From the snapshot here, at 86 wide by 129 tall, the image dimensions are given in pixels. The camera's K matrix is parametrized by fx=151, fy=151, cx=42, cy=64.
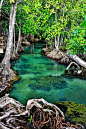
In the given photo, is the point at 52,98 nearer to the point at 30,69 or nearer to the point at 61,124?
the point at 61,124

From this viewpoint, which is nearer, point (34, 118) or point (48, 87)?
point (34, 118)

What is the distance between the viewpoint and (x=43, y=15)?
595 inches

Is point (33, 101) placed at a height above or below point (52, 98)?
above

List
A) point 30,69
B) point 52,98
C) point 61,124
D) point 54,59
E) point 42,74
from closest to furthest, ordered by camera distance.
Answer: point 61,124
point 52,98
point 42,74
point 30,69
point 54,59

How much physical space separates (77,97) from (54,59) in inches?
370

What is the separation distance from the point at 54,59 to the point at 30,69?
483 centimetres

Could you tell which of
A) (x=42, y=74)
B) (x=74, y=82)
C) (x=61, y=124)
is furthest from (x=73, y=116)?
(x=42, y=74)

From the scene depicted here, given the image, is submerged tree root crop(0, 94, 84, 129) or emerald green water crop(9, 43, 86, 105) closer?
submerged tree root crop(0, 94, 84, 129)

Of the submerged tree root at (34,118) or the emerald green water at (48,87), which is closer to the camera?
the submerged tree root at (34,118)

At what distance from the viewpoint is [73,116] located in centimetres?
652

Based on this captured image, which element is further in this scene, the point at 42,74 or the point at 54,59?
the point at 54,59

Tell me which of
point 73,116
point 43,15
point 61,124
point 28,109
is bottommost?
point 73,116

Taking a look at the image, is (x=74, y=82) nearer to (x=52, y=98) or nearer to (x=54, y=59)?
(x=52, y=98)

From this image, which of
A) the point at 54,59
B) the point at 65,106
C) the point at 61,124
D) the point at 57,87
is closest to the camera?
the point at 61,124
